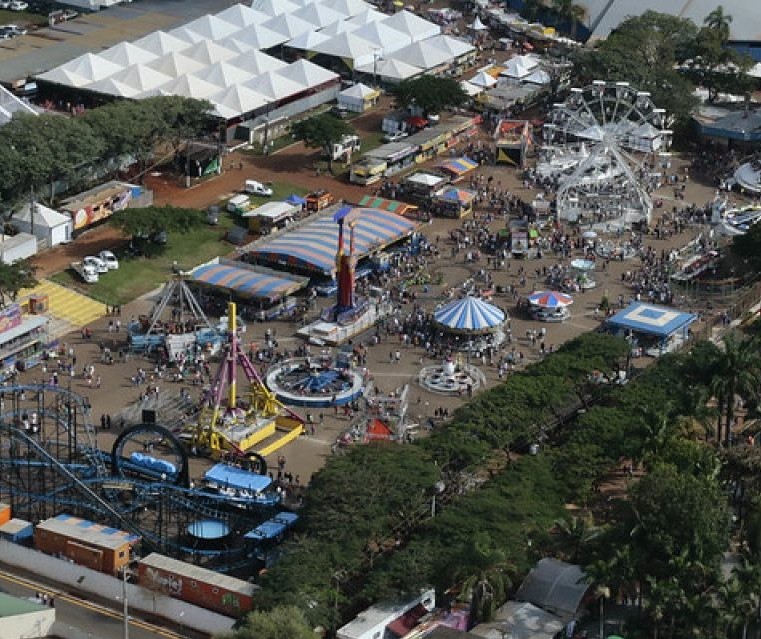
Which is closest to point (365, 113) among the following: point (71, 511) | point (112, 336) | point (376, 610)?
point (112, 336)

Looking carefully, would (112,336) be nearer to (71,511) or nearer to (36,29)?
(71,511)

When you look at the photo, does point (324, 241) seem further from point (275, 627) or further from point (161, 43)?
point (275, 627)

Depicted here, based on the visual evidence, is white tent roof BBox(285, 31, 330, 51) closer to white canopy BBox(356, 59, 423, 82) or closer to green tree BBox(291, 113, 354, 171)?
white canopy BBox(356, 59, 423, 82)

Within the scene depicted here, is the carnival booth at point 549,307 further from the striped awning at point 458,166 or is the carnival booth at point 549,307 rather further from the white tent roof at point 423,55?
the white tent roof at point 423,55

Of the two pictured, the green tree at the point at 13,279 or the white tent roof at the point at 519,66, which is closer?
the green tree at the point at 13,279

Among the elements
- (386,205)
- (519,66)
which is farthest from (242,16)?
(386,205)

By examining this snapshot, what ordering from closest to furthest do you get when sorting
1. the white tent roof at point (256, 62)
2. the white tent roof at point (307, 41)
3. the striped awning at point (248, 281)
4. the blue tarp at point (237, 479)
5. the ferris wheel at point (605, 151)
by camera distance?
the blue tarp at point (237, 479) < the striped awning at point (248, 281) < the ferris wheel at point (605, 151) < the white tent roof at point (256, 62) < the white tent roof at point (307, 41)

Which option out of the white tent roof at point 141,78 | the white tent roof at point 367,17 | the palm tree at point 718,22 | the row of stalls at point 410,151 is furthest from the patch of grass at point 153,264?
the palm tree at point 718,22
